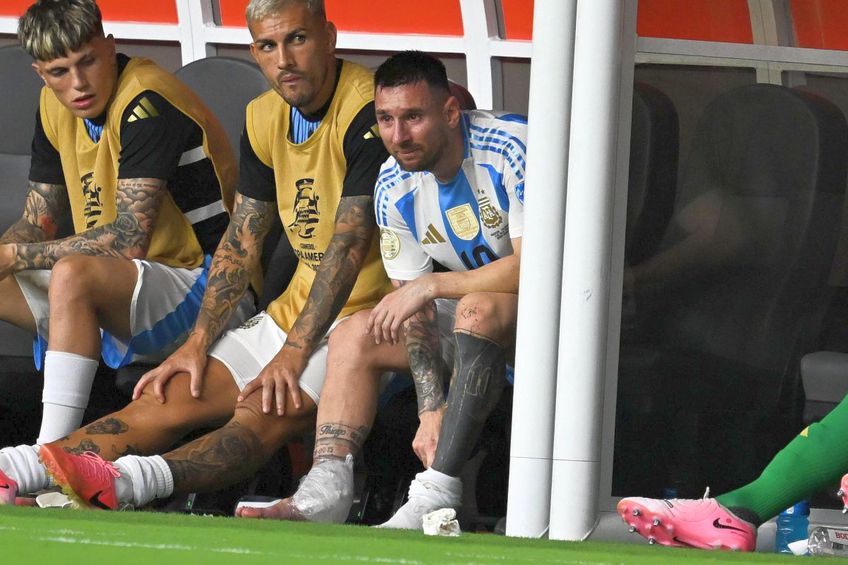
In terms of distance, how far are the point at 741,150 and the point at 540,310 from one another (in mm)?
482

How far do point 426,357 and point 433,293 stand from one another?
143 millimetres

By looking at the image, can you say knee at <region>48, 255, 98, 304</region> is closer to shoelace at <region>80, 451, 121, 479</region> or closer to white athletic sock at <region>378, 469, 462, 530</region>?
shoelace at <region>80, 451, 121, 479</region>

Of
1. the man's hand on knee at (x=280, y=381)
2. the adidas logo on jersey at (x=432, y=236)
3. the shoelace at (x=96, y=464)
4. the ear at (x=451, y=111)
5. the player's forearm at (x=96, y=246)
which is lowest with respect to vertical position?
the shoelace at (x=96, y=464)

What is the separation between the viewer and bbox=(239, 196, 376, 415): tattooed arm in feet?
11.5

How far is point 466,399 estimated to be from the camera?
3.08 metres

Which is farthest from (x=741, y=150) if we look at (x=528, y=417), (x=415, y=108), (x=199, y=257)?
(x=199, y=257)

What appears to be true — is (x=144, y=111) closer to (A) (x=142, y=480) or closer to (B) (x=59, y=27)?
(B) (x=59, y=27)

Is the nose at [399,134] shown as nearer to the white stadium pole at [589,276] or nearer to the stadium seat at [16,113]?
the white stadium pole at [589,276]

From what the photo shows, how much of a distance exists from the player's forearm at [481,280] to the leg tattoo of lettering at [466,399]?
16cm

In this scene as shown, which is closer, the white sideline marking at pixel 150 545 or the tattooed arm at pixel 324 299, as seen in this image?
the white sideline marking at pixel 150 545

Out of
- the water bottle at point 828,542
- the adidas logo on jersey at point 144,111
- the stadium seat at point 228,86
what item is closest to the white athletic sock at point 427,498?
the water bottle at point 828,542

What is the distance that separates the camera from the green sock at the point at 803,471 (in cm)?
266

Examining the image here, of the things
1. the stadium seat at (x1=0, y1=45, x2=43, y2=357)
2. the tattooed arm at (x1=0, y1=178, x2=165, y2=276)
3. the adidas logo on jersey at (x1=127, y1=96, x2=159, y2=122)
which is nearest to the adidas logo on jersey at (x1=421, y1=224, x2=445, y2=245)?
the tattooed arm at (x1=0, y1=178, x2=165, y2=276)

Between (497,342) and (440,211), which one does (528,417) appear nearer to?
(497,342)
